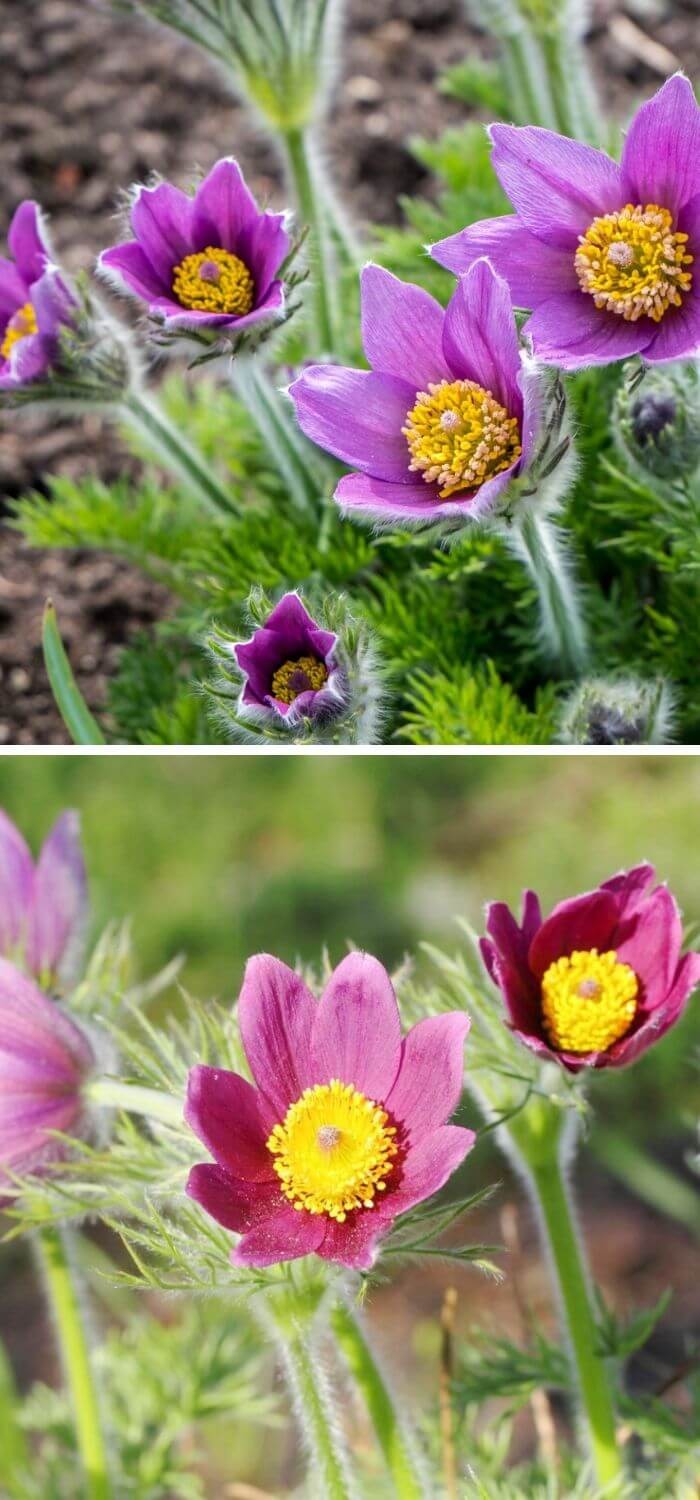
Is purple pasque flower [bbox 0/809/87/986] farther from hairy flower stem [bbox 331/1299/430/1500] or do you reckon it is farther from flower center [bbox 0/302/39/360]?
flower center [bbox 0/302/39/360]

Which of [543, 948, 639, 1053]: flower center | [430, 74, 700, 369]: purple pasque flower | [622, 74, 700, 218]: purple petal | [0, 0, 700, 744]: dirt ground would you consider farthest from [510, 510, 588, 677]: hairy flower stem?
[0, 0, 700, 744]: dirt ground

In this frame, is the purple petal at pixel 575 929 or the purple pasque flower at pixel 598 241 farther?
the purple pasque flower at pixel 598 241

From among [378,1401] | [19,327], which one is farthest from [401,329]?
[378,1401]

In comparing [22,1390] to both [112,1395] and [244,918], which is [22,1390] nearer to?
[112,1395]

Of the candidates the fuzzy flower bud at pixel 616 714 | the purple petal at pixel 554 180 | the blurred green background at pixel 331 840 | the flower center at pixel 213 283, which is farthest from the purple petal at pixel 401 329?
the blurred green background at pixel 331 840

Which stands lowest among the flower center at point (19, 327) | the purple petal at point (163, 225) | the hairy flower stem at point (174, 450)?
the hairy flower stem at point (174, 450)

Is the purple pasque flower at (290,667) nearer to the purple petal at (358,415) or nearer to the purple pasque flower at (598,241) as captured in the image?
the purple petal at (358,415)

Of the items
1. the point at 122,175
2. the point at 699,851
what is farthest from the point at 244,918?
the point at 122,175
